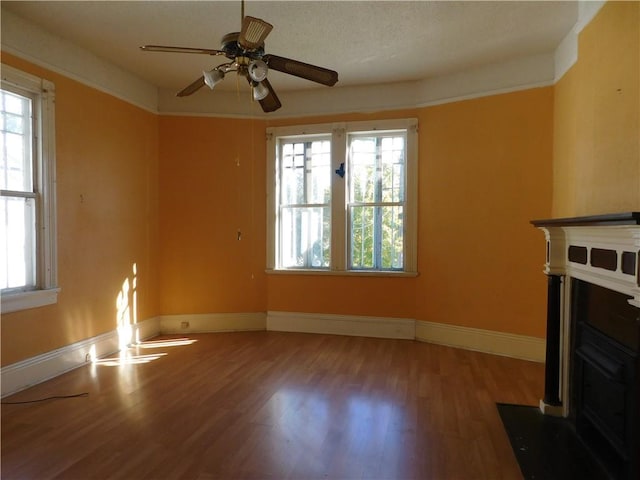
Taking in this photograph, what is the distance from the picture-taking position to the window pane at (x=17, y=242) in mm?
3170

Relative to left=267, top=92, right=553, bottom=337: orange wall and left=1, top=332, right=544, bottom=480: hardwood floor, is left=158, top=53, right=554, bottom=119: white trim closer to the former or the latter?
left=267, top=92, right=553, bottom=337: orange wall

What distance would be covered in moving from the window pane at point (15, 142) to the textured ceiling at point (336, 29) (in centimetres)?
69

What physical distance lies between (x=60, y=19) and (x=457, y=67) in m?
3.61

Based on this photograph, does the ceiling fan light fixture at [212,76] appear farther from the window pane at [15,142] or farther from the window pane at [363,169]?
the window pane at [363,169]

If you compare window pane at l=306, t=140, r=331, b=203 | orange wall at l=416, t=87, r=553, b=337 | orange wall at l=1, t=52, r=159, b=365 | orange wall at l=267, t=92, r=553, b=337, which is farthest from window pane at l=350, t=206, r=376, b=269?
orange wall at l=1, t=52, r=159, b=365

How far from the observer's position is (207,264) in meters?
4.93

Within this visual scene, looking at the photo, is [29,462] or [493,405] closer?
[29,462]

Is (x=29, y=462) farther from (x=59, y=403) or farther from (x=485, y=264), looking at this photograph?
(x=485, y=264)

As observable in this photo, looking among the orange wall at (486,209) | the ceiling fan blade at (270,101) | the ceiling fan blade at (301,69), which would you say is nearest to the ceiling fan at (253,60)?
the ceiling fan blade at (301,69)

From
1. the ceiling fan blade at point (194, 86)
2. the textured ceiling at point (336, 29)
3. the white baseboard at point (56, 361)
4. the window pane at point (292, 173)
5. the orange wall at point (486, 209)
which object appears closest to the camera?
the ceiling fan blade at point (194, 86)

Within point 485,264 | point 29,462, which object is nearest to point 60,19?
point 29,462

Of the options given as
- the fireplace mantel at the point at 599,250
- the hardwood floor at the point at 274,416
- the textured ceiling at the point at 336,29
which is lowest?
the hardwood floor at the point at 274,416

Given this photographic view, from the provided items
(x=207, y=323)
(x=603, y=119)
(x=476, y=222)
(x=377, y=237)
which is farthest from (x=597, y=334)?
(x=207, y=323)

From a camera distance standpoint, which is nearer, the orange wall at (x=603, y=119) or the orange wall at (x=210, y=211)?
the orange wall at (x=603, y=119)
